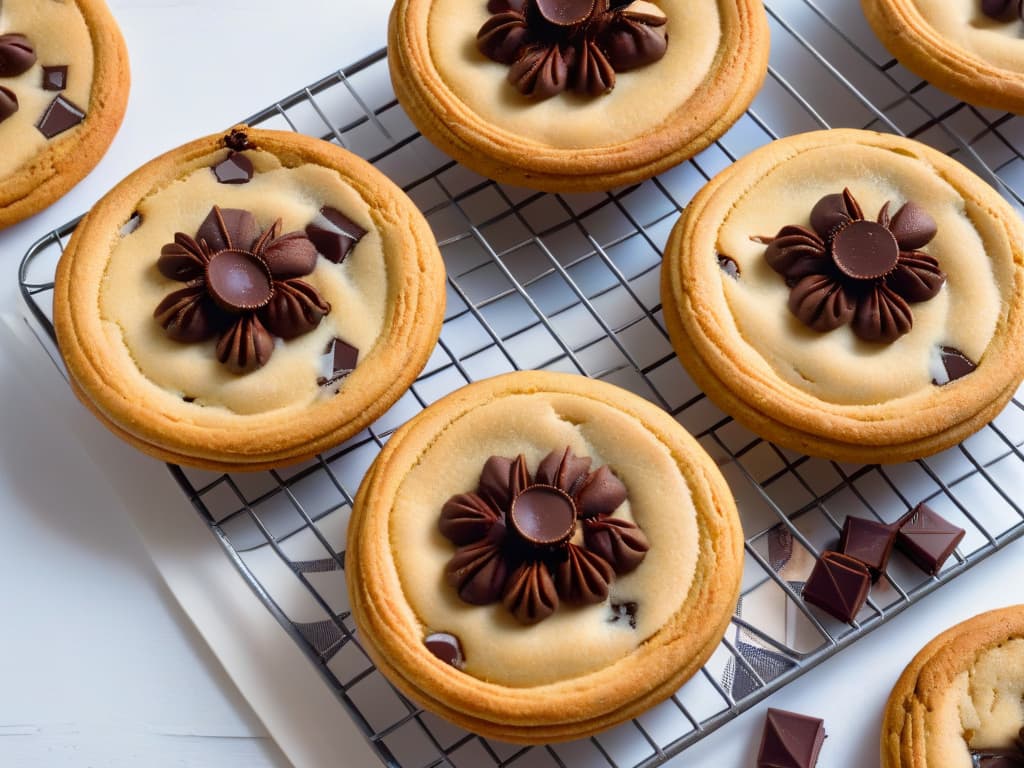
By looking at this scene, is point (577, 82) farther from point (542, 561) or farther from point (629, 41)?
point (542, 561)

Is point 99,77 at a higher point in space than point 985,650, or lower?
higher

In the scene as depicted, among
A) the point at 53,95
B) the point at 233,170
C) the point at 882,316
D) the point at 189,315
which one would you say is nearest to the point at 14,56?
the point at 53,95

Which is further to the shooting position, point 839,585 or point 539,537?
point 839,585

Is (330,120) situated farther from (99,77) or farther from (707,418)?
(707,418)

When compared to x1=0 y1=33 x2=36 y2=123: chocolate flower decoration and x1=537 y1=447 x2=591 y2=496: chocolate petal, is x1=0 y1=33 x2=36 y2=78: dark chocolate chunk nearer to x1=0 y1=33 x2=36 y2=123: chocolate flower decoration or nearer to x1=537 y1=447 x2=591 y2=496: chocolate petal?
x1=0 y1=33 x2=36 y2=123: chocolate flower decoration

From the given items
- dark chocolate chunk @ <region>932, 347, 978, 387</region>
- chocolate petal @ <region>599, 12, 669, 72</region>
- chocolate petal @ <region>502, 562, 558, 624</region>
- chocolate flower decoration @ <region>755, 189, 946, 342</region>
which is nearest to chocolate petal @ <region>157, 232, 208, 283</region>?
chocolate petal @ <region>502, 562, 558, 624</region>

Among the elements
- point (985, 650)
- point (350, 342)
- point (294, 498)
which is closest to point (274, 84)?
point (350, 342)
